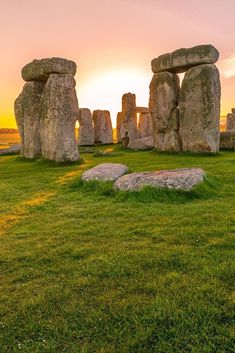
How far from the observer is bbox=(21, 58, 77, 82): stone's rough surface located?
13898 mm

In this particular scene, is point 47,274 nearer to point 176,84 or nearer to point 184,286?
point 184,286

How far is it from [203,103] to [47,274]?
13.7 meters

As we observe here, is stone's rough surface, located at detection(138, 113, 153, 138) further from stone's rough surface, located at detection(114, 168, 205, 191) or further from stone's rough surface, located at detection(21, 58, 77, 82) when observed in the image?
stone's rough surface, located at detection(114, 168, 205, 191)

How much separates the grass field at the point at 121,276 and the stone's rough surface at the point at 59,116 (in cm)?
686

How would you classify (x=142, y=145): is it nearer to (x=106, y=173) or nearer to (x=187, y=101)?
(x=187, y=101)

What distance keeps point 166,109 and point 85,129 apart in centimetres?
1144

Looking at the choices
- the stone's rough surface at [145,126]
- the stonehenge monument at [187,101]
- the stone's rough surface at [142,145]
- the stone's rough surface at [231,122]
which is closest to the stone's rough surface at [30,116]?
the stonehenge monument at [187,101]

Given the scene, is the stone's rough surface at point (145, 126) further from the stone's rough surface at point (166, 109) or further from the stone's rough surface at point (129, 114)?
the stone's rough surface at point (166, 109)

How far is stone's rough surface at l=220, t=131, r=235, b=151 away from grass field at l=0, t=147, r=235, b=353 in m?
12.3

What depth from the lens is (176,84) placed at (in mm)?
18188

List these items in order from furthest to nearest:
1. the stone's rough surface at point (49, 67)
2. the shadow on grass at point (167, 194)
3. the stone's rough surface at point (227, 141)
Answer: the stone's rough surface at point (227, 141) < the stone's rough surface at point (49, 67) < the shadow on grass at point (167, 194)

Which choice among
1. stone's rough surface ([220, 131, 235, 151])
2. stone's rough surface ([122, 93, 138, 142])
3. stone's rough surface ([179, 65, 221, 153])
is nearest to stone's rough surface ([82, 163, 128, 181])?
stone's rough surface ([179, 65, 221, 153])

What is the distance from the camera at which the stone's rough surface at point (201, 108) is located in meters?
15.7

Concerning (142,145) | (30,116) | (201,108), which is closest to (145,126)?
(142,145)
